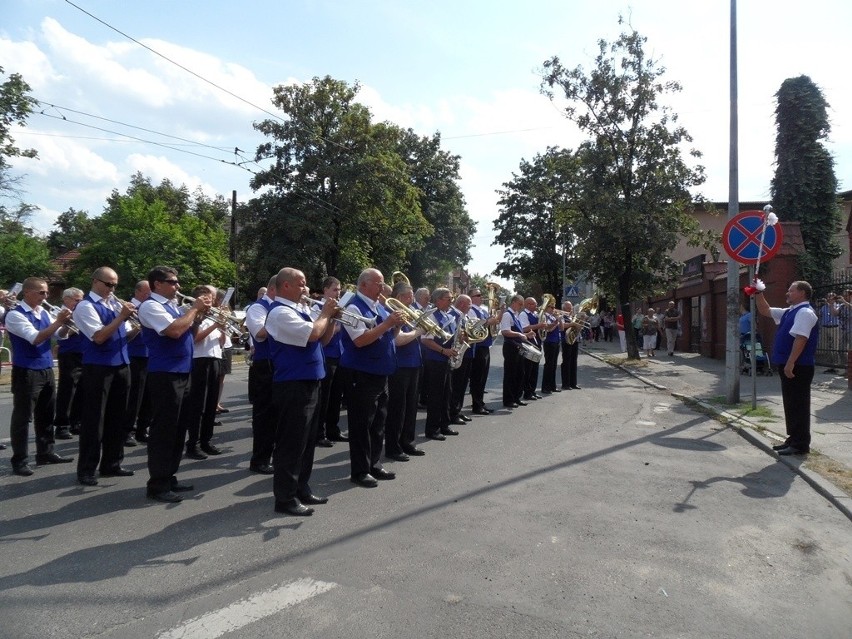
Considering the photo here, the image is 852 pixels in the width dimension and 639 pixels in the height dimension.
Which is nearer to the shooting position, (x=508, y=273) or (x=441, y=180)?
(x=441, y=180)

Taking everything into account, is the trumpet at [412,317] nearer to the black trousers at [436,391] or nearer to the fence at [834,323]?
the black trousers at [436,391]

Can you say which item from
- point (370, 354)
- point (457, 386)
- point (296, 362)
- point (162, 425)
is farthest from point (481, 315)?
point (162, 425)

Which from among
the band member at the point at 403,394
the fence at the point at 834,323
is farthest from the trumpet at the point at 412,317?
the fence at the point at 834,323

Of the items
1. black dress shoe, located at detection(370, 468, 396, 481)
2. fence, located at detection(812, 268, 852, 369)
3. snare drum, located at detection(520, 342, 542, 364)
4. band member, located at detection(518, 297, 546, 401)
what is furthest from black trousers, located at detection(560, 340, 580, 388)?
black dress shoe, located at detection(370, 468, 396, 481)

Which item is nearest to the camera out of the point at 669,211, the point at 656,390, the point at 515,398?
the point at 515,398

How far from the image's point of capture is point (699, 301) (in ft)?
80.1

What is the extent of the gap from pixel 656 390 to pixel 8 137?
2295cm

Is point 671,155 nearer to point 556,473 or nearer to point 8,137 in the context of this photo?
point 556,473

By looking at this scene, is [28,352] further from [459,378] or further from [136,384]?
[459,378]

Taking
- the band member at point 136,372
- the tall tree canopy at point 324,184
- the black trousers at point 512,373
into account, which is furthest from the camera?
the tall tree canopy at point 324,184

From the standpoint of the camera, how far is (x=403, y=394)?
7.25 metres

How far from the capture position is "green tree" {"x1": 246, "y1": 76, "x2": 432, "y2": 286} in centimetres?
3153

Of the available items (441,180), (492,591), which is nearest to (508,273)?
(441,180)

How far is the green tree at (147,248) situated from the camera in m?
38.2
